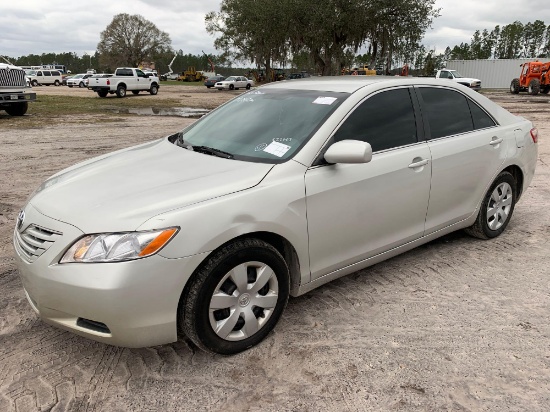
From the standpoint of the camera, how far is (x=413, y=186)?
3.61m

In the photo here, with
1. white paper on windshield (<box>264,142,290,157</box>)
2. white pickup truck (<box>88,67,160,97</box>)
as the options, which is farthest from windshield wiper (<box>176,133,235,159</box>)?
white pickup truck (<box>88,67,160,97</box>)

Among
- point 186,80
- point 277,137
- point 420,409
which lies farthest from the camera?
point 186,80

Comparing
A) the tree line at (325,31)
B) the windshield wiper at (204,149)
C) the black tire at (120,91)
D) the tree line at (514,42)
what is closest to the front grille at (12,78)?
the windshield wiper at (204,149)

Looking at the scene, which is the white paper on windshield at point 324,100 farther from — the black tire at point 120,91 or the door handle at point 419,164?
the black tire at point 120,91

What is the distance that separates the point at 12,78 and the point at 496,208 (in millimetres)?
15634

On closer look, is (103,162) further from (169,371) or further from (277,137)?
(169,371)

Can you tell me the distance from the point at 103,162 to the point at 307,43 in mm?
34250

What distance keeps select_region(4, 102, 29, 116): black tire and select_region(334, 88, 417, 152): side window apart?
53.4 ft

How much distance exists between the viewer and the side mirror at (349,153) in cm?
295

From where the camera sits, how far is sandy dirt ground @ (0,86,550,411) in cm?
249

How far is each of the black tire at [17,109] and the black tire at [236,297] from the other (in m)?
16.6

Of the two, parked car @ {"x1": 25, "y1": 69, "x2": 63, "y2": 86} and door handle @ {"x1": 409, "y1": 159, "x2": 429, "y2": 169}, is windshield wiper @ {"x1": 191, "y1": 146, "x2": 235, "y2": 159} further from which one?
parked car @ {"x1": 25, "y1": 69, "x2": 63, "y2": 86}

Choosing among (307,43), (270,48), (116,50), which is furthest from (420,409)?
(116,50)

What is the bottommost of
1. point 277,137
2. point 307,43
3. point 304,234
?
point 304,234
